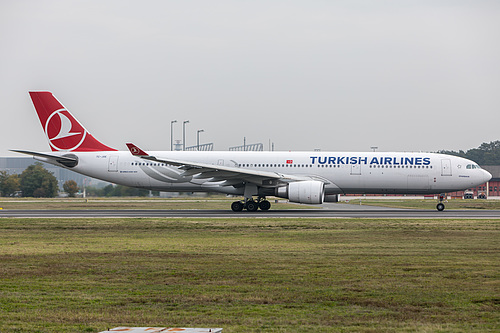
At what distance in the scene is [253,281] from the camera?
11727 mm

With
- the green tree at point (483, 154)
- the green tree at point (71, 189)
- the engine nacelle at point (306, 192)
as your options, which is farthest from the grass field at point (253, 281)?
the green tree at point (483, 154)

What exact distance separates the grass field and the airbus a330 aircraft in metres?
14.8

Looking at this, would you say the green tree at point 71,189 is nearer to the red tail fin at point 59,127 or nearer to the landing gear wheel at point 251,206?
the red tail fin at point 59,127

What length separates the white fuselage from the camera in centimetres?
3684

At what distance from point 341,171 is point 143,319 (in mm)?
29204

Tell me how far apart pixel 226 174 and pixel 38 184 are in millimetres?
51718

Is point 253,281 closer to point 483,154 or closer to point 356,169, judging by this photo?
point 356,169

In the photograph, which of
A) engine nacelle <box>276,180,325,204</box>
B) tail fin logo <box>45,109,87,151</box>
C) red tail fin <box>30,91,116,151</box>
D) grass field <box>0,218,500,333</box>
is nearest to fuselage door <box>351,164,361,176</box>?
engine nacelle <box>276,180,325,204</box>

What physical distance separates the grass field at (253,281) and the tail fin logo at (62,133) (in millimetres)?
17337

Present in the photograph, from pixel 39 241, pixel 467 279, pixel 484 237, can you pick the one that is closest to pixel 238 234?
pixel 39 241

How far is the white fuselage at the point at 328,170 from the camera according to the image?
121 ft

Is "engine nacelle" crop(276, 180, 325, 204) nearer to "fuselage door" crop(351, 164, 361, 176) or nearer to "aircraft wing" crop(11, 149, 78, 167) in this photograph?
"fuselage door" crop(351, 164, 361, 176)

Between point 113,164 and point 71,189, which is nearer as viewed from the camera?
point 113,164

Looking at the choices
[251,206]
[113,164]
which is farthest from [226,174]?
[113,164]
